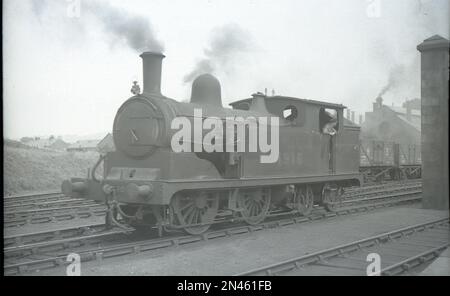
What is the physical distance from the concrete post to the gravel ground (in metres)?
1.95

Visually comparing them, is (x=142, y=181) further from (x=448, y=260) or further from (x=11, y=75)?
(x=448, y=260)

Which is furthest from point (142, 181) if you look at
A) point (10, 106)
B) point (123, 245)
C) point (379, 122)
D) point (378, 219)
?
point (379, 122)

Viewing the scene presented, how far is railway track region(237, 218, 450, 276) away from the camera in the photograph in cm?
653

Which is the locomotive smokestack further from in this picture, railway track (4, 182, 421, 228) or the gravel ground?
railway track (4, 182, 421, 228)

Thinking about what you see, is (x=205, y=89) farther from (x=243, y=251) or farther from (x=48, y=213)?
(x=48, y=213)

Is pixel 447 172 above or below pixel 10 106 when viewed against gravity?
below

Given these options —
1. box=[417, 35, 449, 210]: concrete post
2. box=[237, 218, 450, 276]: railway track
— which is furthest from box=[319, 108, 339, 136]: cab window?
box=[237, 218, 450, 276]: railway track

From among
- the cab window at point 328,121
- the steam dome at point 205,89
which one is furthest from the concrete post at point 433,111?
the steam dome at point 205,89

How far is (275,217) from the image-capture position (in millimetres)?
11820

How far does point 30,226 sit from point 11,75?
4.34m

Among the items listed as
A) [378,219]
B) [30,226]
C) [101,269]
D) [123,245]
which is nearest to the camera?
[101,269]

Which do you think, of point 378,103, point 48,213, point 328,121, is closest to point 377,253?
point 328,121

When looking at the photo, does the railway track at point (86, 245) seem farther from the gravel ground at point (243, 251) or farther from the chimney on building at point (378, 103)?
the chimney on building at point (378, 103)
